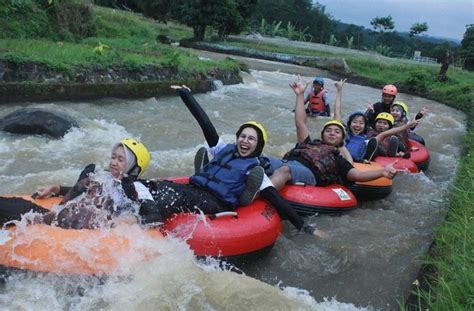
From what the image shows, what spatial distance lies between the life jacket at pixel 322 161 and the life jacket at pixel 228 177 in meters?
1.43

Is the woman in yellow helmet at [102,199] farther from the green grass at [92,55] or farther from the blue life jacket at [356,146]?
the green grass at [92,55]

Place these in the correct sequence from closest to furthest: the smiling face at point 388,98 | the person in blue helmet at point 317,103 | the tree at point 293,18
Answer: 1. the smiling face at point 388,98
2. the person in blue helmet at point 317,103
3. the tree at point 293,18

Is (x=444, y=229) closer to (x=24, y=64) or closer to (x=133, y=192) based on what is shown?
(x=133, y=192)

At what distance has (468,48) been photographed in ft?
147

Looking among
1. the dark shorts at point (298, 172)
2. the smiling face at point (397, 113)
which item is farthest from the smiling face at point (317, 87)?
the dark shorts at point (298, 172)

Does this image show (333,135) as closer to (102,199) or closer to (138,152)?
(138,152)

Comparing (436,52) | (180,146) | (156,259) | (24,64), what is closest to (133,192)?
(156,259)

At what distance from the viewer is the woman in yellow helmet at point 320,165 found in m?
6.03

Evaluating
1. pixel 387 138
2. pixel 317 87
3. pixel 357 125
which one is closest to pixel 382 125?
pixel 387 138

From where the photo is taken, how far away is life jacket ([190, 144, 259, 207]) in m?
4.88

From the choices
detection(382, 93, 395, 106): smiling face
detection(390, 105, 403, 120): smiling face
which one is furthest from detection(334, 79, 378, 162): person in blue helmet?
detection(382, 93, 395, 106): smiling face

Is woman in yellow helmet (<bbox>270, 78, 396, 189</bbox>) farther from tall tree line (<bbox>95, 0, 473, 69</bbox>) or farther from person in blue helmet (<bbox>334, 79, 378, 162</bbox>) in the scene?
tall tree line (<bbox>95, 0, 473, 69</bbox>)

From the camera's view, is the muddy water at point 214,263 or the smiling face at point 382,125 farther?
the smiling face at point 382,125

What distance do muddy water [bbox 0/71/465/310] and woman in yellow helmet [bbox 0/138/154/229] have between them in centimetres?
51
